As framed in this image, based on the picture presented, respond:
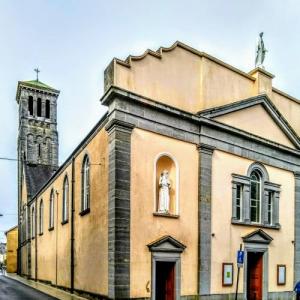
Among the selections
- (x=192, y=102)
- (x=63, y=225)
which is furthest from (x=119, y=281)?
(x=63, y=225)

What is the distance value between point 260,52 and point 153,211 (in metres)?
11.4

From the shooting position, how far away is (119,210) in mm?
15055

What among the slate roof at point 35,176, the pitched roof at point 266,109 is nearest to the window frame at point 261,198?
the pitched roof at point 266,109

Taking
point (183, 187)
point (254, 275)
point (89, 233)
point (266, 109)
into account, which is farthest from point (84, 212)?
point (266, 109)

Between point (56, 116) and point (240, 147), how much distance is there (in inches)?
1733

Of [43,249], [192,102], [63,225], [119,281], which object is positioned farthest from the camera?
[43,249]

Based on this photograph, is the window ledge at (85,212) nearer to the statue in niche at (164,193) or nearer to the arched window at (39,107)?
the statue in niche at (164,193)

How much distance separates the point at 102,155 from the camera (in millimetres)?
17156

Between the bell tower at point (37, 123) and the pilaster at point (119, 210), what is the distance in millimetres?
41386

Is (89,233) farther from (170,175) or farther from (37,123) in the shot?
(37,123)

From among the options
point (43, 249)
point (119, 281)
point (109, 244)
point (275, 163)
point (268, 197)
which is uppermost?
point (275, 163)

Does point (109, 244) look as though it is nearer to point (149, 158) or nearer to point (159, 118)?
point (149, 158)

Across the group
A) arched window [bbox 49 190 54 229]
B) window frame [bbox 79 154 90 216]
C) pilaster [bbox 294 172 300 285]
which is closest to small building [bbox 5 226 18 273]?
arched window [bbox 49 190 54 229]

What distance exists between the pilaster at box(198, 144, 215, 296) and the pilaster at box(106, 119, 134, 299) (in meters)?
3.70
